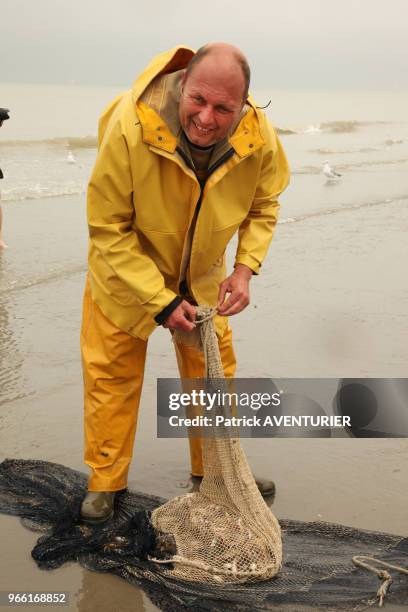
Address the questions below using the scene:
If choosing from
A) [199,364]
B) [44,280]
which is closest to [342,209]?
[44,280]

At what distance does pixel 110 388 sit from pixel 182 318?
54 centimetres

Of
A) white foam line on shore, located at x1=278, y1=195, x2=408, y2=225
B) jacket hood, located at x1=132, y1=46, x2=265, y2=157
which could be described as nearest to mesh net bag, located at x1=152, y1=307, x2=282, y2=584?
jacket hood, located at x1=132, y1=46, x2=265, y2=157

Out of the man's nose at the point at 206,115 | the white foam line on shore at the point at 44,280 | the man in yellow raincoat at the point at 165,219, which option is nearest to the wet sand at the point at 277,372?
the white foam line on shore at the point at 44,280

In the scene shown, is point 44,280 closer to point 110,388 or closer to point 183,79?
point 110,388

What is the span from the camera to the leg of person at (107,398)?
3.69 metres

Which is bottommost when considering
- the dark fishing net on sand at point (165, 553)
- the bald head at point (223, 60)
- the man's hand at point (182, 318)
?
the dark fishing net on sand at point (165, 553)

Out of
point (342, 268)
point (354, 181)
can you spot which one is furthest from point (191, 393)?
point (354, 181)

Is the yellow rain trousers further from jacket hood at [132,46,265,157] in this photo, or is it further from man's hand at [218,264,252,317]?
jacket hood at [132,46,265,157]

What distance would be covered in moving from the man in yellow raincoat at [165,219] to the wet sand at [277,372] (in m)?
0.53

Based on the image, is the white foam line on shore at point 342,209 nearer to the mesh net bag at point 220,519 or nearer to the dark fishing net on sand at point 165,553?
the dark fishing net on sand at point 165,553

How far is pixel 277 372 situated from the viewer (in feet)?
18.4

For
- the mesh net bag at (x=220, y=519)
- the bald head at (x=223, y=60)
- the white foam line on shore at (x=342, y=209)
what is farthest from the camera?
the white foam line on shore at (x=342, y=209)

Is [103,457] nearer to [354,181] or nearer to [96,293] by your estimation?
[96,293]

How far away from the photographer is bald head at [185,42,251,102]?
10.2 ft
